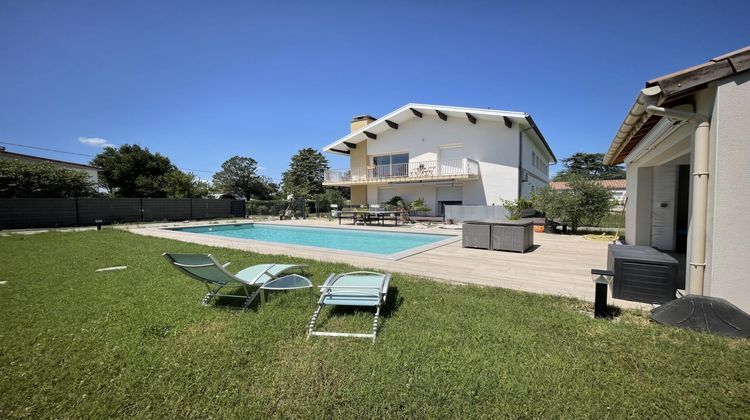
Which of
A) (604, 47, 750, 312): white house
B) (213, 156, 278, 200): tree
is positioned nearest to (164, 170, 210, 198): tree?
(213, 156, 278, 200): tree

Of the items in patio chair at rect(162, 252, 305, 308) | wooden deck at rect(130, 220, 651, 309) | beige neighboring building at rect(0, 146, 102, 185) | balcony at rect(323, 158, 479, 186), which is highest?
beige neighboring building at rect(0, 146, 102, 185)

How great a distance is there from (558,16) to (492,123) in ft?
30.8

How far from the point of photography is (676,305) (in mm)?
3254

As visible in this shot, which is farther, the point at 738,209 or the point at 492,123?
the point at 492,123

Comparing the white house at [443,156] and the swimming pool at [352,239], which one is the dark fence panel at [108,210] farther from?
the white house at [443,156]

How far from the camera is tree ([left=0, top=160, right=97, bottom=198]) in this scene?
1862cm

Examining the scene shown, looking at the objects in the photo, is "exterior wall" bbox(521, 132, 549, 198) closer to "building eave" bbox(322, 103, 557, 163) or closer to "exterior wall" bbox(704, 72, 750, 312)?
"building eave" bbox(322, 103, 557, 163)

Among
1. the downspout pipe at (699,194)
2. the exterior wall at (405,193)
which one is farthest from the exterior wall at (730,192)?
the exterior wall at (405,193)

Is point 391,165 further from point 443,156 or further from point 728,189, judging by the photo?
point 728,189

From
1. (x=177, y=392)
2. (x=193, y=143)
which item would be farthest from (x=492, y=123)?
(x=193, y=143)

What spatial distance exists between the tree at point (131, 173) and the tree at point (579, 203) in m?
40.3

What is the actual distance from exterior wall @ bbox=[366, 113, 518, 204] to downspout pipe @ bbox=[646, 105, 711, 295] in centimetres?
1554

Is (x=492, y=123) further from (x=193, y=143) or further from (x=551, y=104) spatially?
(x=193, y=143)

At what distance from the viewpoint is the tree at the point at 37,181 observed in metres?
18.6
